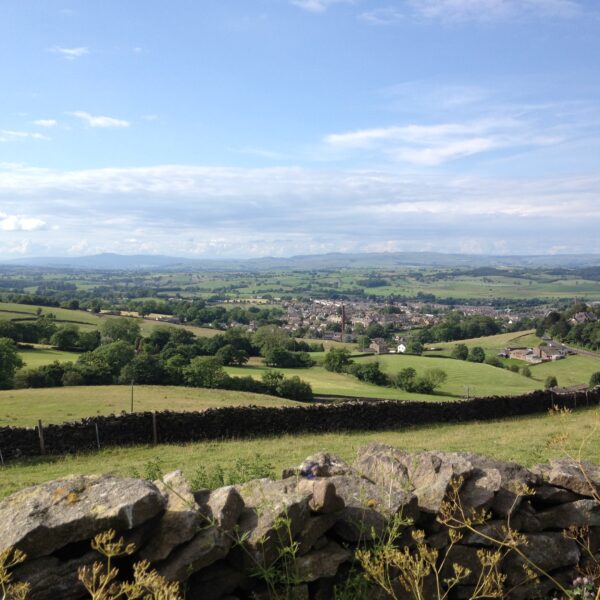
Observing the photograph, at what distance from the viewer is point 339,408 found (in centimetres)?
2050

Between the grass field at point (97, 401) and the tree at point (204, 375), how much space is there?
977 cm

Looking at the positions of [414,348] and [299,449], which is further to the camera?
[414,348]

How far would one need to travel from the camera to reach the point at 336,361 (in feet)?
228

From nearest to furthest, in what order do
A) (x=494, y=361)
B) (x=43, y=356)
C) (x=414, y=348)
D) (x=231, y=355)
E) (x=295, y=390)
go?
(x=295, y=390)
(x=43, y=356)
(x=231, y=355)
(x=494, y=361)
(x=414, y=348)

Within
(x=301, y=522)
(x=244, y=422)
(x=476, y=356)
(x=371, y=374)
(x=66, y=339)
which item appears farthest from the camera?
(x=476, y=356)

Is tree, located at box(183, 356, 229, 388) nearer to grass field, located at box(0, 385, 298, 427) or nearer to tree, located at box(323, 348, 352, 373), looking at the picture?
grass field, located at box(0, 385, 298, 427)

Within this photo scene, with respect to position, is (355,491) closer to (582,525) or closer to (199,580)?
(199,580)

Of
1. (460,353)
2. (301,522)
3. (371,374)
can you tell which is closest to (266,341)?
(371,374)

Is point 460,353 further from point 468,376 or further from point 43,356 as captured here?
point 43,356

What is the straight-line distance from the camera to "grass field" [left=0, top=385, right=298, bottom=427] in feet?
82.7

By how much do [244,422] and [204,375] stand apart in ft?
98.0

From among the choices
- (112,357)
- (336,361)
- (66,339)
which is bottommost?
(336,361)

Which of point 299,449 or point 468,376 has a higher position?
point 299,449

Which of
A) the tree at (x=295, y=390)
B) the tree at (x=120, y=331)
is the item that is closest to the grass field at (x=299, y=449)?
the tree at (x=295, y=390)
